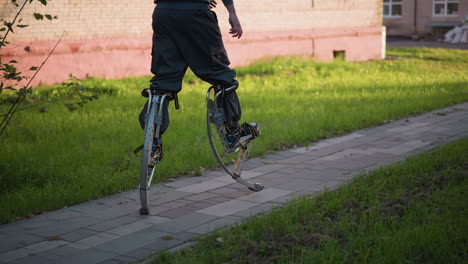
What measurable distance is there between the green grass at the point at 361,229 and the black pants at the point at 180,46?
115 centimetres

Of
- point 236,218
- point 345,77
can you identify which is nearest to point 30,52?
point 345,77

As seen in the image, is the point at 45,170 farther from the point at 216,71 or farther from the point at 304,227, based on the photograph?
the point at 304,227

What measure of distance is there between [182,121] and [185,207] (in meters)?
3.70

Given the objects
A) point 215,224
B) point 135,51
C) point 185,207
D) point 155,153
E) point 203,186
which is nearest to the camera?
point 215,224

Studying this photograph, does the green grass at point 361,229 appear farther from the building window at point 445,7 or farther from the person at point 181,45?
the building window at point 445,7

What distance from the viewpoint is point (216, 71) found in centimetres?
496

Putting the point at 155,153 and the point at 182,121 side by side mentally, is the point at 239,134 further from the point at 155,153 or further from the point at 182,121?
the point at 182,121

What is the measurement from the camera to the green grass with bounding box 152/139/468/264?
150 inches

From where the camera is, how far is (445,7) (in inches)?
1156

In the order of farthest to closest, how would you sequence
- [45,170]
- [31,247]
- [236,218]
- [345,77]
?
[345,77] → [45,170] → [236,218] → [31,247]

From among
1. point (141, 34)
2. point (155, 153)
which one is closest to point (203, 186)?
point (155, 153)

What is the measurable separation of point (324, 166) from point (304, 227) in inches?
84.6

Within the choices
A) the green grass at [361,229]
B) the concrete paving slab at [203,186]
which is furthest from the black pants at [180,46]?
the green grass at [361,229]

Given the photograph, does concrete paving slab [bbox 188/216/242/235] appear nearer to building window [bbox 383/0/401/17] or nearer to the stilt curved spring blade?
the stilt curved spring blade
